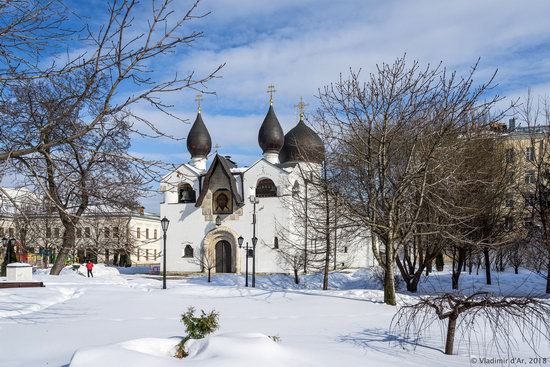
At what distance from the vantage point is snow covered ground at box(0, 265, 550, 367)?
5.08m

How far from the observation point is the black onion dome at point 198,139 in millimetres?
37188

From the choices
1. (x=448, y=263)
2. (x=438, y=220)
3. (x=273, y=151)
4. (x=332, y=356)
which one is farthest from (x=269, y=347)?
(x=448, y=263)

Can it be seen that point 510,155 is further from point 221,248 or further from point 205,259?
point 205,259

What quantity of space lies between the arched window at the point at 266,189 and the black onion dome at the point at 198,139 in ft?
20.8

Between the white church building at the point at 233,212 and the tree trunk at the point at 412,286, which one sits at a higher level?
the white church building at the point at 233,212

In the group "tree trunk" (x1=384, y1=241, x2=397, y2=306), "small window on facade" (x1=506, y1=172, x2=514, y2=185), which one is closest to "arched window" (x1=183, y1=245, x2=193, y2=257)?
"small window on facade" (x1=506, y1=172, x2=514, y2=185)

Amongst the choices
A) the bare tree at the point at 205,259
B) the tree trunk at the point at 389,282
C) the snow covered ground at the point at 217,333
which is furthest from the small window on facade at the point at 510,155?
the bare tree at the point at 205,259

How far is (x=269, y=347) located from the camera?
517cm

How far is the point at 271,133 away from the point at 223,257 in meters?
9.34

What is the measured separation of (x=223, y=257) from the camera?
33562 millimetres

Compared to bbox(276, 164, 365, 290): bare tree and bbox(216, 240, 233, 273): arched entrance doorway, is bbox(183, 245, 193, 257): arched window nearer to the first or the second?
bbox(216, 240, 233, 273): arched entrance doorway

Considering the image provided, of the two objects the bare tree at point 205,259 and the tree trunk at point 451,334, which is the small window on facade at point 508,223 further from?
the bare tree at point 205,259

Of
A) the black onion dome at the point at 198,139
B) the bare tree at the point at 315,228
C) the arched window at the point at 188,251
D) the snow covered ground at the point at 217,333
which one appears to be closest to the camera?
the snow covered ground at the point at 217,333

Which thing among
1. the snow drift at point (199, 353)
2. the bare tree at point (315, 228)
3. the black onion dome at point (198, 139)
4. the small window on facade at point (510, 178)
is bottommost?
the snow drift at point (199, 353)
